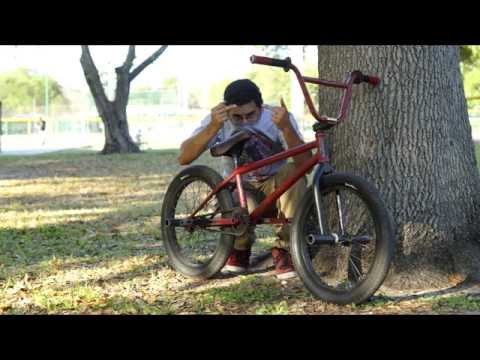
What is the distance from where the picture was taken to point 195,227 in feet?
14.4

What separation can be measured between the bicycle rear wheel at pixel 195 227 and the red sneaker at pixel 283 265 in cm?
31

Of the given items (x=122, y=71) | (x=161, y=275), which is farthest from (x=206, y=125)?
(x=122, y=71)

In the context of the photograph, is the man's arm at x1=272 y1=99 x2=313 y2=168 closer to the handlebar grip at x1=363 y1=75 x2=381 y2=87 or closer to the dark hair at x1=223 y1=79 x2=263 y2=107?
the dark hair at x1=223 y1=79 x2=263 y2=107

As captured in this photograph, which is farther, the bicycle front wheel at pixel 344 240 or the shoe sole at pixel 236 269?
the shoe sole at pixel 236 269

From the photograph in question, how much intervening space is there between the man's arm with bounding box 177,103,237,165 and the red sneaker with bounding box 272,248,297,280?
0.77m

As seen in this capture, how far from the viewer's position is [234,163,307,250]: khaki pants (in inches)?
160

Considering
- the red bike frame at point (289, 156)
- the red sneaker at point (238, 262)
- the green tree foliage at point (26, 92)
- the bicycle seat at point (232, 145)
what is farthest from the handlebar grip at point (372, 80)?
the green tree foliage at point (26, 92)

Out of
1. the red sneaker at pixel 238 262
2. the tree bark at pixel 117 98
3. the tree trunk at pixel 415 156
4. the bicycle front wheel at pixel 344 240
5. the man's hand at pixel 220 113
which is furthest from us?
the tree bark at pixel 117 98

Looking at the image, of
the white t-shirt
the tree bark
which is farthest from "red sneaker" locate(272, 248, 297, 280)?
the tree bark

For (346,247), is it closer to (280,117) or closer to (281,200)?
(281,200)

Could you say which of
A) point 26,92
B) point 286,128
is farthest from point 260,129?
point 26,92

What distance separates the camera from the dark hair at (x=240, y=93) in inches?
165

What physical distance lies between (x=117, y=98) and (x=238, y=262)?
18085mm

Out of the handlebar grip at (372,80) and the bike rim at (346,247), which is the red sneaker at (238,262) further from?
the handlebar grip at (372,80)
